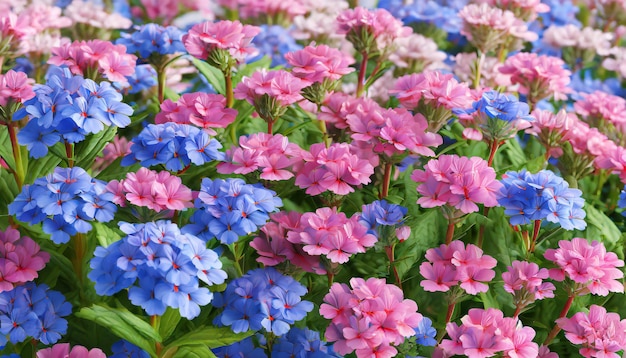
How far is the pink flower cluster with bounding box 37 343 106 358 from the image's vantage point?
56.2 inches

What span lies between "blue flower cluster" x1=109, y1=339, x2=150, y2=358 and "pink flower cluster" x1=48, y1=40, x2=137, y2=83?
571mm

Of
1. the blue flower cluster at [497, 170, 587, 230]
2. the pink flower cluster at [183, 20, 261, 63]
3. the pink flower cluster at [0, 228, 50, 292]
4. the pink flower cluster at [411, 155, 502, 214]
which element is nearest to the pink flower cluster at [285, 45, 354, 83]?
the pink flower cluster at [183, 20, 261, 63]

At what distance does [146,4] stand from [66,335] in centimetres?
171

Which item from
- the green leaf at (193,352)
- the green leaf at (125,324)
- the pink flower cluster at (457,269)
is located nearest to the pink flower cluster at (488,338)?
the pink flower cluster at (457,269)

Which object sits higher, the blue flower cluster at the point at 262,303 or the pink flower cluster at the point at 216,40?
the pink flower cluster at the point at 216,40

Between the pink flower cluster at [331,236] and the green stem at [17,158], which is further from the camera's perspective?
the green stem at [17,158]

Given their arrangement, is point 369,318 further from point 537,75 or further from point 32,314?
point 537,75

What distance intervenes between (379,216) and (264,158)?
0.25 meters

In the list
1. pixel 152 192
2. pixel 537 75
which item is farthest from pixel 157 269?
pixel 537 75

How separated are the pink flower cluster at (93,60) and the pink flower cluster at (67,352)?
0.60 m

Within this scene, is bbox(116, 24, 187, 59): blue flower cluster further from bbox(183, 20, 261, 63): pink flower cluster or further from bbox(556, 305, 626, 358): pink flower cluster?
bbox(556, 305, 626, 358): pink flower cluster

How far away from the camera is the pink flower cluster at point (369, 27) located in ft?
6.34

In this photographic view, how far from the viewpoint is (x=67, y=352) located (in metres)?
1.44

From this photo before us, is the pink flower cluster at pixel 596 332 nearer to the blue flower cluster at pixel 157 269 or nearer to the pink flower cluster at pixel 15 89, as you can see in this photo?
the blue flower cluster at pixel 157 269
